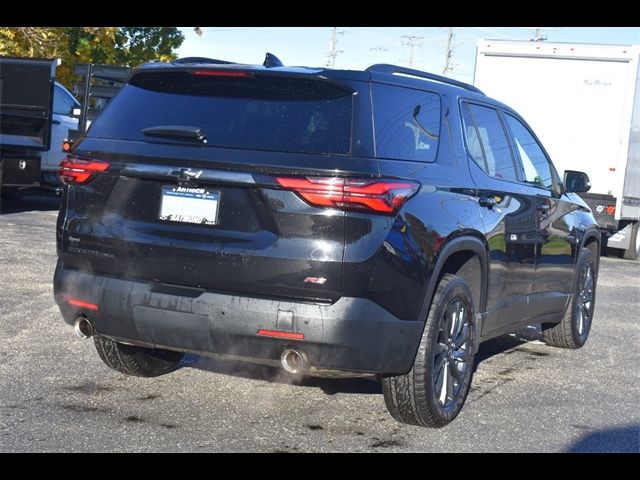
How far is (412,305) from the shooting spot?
4.91 m

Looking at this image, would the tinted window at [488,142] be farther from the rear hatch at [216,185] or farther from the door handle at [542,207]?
the rear hatch at [216,185]

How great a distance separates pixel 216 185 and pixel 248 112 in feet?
1.37

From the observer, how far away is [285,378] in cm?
635

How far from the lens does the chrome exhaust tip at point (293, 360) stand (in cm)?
473

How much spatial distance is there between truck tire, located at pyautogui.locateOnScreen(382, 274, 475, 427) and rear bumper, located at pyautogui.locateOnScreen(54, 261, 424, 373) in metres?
0.19

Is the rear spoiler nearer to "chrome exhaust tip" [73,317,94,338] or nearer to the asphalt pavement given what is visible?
the asphalt pavement

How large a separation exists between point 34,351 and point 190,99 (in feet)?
8.12

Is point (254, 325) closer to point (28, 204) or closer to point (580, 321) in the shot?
point (580, 321)

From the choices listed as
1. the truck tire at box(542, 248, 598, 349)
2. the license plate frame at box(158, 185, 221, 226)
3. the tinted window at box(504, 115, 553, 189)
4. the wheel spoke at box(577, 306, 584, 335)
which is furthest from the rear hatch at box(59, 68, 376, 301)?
the wheel spoke at box(577, 306, 584, 335)

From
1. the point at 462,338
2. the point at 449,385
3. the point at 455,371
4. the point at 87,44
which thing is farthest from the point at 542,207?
the point at 87,44

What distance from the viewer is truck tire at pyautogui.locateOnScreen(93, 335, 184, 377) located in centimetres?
591

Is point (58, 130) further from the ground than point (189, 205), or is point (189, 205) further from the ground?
point (58, 130)
